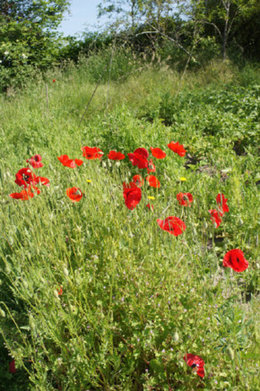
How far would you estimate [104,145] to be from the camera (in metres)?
3.78

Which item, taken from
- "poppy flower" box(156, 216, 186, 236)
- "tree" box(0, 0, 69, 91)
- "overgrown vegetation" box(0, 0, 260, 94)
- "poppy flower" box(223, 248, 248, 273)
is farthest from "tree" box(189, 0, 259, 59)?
"poppy flower" box(223, 248, 248, 273)

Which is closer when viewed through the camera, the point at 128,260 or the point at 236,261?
the point at 236,261

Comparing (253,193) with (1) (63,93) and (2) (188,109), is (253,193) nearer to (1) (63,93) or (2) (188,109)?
(2) (188,109)

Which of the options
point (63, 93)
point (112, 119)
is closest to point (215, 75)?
point (63, 93)

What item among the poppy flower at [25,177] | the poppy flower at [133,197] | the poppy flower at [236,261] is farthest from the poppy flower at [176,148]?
the poppy flower at [236,261]

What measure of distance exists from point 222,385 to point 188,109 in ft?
13.6

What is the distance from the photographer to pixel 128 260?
1.59m

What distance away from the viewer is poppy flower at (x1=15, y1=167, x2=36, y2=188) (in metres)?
1.84

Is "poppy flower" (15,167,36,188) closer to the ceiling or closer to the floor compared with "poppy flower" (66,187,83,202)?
closer to the ceiling

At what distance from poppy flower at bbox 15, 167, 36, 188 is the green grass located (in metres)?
0.10

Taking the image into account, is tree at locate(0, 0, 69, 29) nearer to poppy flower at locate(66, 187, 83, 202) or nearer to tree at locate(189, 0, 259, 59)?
tree at locate(189, 0, 259, 59)

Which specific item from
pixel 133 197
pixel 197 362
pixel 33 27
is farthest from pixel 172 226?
pixel 33 27

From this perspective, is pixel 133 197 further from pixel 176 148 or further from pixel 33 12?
pixel 33 12

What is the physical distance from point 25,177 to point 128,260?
2.65 feet
